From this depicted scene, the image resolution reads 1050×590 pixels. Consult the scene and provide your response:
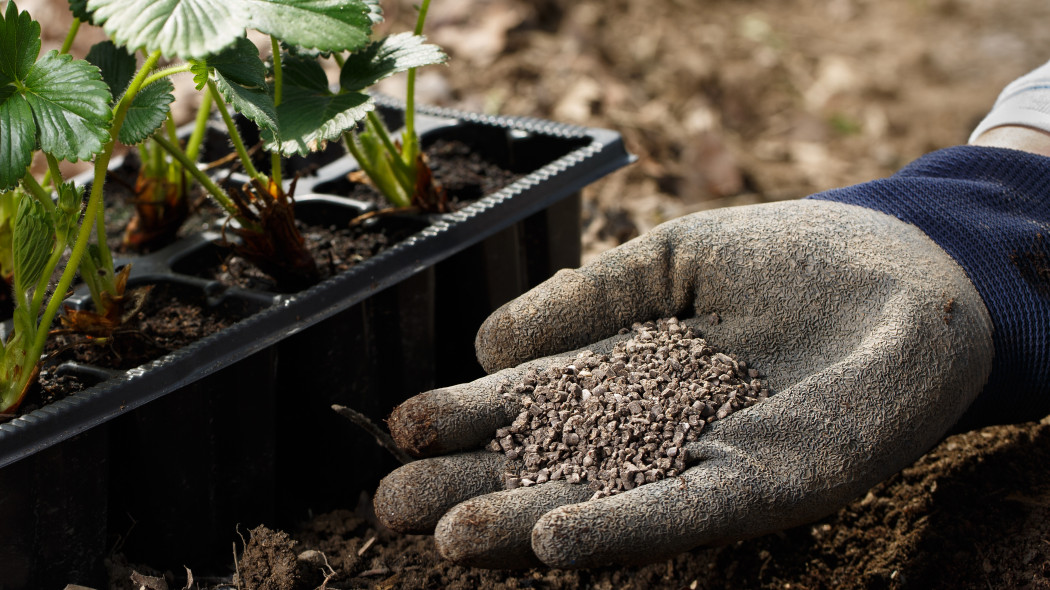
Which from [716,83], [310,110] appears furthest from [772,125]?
[310,110]

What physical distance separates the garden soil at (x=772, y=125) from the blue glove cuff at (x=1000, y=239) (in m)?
0.16

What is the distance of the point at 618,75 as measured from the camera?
10.8ft

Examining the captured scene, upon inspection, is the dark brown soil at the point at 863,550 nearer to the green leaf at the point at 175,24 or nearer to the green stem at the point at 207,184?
the green stem at the point at 207,184

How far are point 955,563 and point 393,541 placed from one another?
790 millimetres

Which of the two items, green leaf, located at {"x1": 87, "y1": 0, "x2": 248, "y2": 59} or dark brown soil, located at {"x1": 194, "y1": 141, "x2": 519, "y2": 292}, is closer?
green leaf, located at {"x1": 87, "y1": 0, "x2": 248, "y2": 59}

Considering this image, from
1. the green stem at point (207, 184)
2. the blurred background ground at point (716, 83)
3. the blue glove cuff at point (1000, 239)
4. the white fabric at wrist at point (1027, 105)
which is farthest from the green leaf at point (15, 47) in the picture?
the white fabric at wrist at point (1027, 105)

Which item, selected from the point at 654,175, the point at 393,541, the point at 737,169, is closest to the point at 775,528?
the point at 393,541

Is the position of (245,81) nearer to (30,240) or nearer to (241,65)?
(241,65)

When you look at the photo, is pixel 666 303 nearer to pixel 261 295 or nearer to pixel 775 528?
pixel 775 528

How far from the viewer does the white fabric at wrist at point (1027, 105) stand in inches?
61.5

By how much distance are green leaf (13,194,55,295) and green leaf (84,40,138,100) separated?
0.35 m

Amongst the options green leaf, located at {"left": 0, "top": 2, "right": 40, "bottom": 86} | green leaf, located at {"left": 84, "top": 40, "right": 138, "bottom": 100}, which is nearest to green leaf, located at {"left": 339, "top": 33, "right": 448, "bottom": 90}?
green leaf, located at {"left": 84, "top": 40, "right": 138, "bottom": 100}

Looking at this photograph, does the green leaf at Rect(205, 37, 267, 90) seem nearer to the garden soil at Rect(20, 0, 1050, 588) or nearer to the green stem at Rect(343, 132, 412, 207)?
the green stem at Rect(343, 132, 412, 207)

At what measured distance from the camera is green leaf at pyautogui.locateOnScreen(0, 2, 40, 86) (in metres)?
1.08
